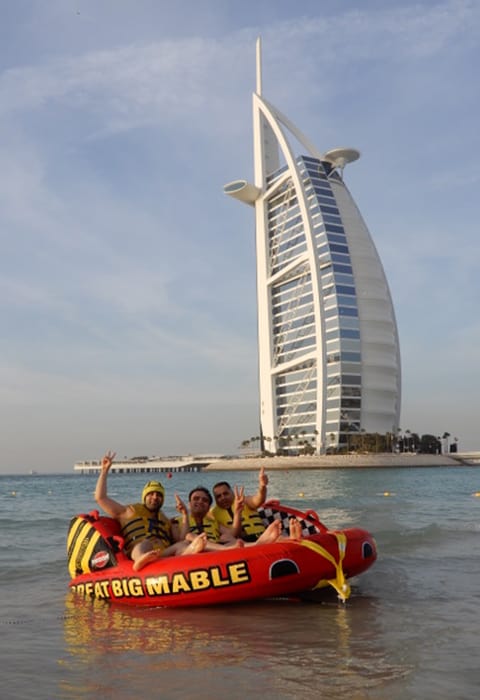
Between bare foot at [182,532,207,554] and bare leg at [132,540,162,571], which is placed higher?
bare foot at [182,532,207,554]

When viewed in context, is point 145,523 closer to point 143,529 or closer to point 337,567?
point 143,529

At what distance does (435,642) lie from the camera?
19.0 ft

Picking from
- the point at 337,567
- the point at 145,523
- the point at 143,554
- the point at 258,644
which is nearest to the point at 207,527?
the point at 145,523

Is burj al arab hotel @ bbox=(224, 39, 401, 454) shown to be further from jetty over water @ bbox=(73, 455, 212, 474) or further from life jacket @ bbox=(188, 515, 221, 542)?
life jacket @ bbox=(188, 515, 221, 542)

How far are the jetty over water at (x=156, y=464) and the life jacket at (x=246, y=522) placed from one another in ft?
302

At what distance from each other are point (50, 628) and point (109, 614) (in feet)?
2.44

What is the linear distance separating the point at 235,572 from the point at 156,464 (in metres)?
105

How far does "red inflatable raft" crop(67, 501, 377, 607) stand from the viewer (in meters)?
7.13

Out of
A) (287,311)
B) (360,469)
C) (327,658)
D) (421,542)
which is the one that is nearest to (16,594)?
(327,658)

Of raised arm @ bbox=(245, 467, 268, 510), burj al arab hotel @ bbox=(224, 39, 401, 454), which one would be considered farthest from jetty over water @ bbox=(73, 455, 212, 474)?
raised arm @ bbox=(245, 467, 268, 510)

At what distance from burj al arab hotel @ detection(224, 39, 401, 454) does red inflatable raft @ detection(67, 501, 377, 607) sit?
2664 inches

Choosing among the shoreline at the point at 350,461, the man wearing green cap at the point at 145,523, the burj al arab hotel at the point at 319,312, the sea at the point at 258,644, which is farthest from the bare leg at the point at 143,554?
the burj al arab hotel at the point at 319,312

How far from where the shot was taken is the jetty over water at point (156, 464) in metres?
104

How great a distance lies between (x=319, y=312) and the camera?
76062mm
